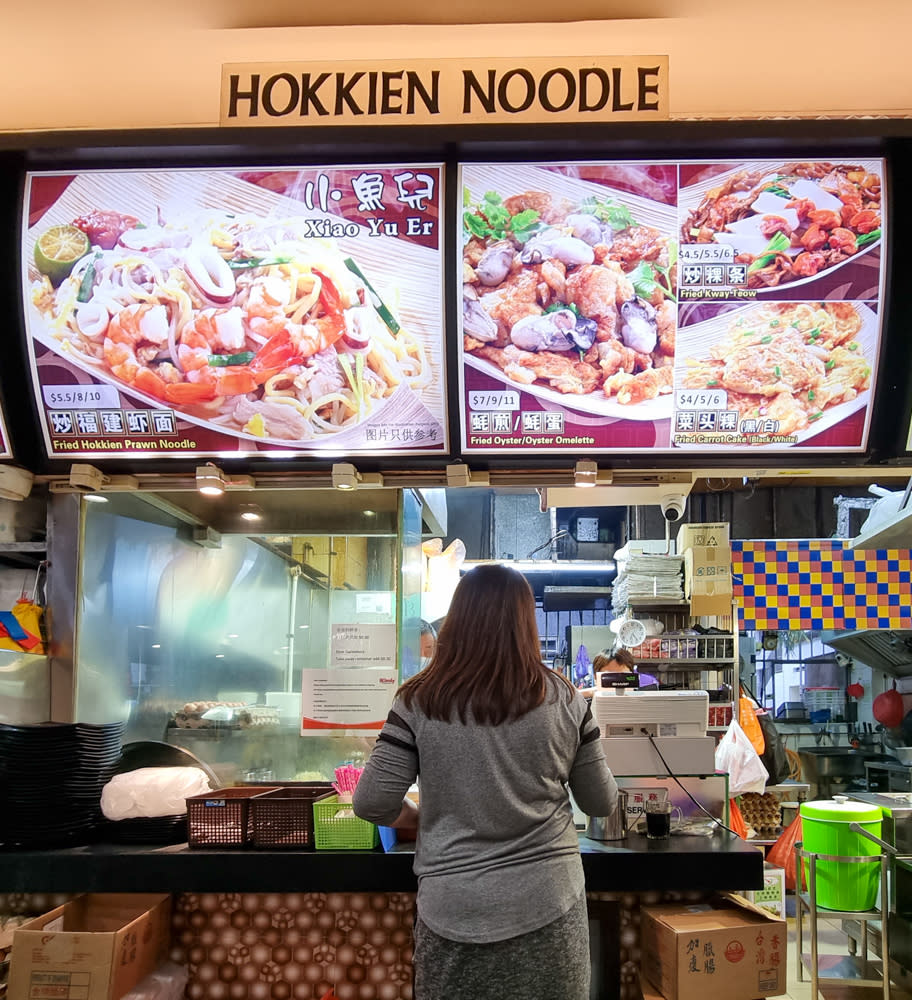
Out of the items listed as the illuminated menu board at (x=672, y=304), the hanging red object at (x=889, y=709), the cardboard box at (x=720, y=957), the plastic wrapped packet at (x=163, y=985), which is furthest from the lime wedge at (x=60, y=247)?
the hanging red object at (x=889, y=709)

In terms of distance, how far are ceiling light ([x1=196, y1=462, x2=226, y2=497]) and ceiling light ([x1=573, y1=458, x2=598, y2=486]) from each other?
3.99 feet

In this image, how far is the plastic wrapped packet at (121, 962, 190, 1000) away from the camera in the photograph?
9.25 ft

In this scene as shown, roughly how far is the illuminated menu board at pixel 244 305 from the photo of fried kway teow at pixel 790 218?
89cm

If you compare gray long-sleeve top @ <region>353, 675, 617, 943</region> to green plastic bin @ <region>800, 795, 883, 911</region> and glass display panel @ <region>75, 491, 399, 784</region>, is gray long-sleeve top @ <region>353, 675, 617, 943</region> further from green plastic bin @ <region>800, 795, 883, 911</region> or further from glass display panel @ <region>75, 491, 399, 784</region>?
green plastic bin @ <region>800, 795, 883, 911</region>

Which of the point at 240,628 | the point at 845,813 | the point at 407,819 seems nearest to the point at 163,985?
the point at 407,819

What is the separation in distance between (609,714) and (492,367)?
4.59ft

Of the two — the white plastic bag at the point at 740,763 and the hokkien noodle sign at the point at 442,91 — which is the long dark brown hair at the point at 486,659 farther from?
the white plastic bag at the point at 740,763

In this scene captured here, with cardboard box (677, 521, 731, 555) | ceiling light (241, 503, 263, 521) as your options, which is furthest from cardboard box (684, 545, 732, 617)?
ceiling light (241, 503, 263, 521)

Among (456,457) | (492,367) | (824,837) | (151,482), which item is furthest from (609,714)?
(824,837)

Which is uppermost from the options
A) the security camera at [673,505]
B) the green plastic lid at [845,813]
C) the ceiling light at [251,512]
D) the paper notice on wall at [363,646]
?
the ceiling light at [251,512]

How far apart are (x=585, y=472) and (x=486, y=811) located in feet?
4.10

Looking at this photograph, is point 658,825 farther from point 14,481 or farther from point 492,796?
point 14,481

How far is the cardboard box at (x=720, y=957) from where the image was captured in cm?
278

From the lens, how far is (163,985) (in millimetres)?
2912
